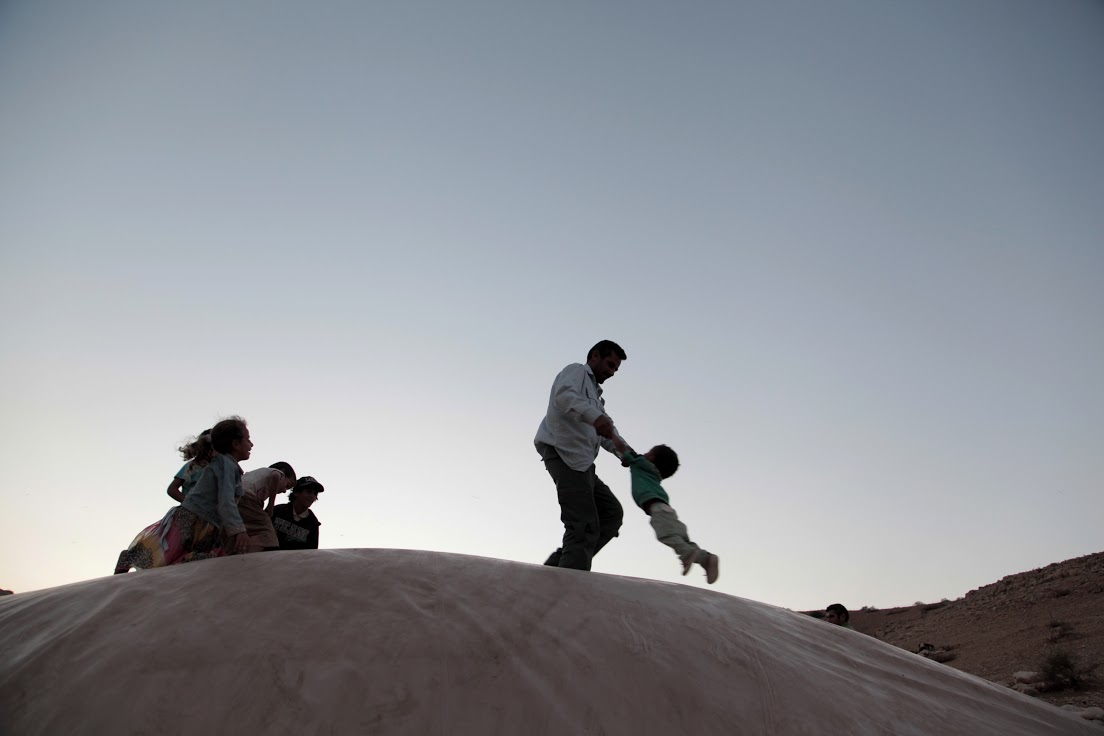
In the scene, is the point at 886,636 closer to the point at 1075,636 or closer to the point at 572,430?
the point at 1075,636

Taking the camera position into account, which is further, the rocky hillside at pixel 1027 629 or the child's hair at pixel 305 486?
the rocky hillside at pixel 1027 629

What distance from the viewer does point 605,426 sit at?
3.36m

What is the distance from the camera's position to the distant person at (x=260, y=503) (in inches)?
143

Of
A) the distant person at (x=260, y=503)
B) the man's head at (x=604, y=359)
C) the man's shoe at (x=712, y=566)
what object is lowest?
the man's shoe at (x=712, y=566)

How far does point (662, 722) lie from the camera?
6.39 ft

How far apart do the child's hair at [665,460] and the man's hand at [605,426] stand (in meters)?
0.39

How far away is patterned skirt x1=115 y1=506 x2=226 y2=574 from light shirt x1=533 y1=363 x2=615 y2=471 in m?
1.45

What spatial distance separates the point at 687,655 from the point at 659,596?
1.29 feet

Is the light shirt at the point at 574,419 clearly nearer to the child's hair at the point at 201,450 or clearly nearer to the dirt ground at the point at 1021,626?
the child's hair at the point at 201,450

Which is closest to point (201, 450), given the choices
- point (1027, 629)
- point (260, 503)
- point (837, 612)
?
point (260, 503)

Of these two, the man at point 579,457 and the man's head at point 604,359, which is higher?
the man's head at point 604,359

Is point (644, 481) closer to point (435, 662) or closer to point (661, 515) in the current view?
point (661, 515)

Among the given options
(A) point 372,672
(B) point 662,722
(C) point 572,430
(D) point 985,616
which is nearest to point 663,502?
(C) point 572,430

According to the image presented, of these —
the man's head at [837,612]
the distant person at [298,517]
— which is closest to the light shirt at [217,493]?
the distant person at [298,517]
